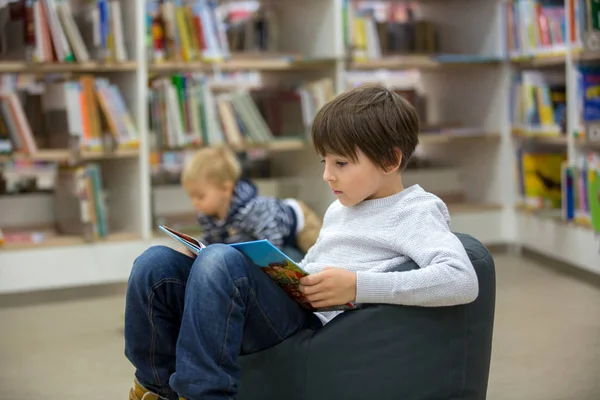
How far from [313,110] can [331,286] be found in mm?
2807

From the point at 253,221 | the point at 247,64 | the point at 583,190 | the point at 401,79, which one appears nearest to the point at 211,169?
the point at 253,221

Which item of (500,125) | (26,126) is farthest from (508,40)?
(26,126)

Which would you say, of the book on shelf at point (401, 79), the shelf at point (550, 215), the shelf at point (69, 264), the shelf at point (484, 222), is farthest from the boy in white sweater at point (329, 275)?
the book on shelf at point (401, 79)

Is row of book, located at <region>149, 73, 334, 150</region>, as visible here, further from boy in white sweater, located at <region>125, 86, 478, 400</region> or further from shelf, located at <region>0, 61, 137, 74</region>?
boy in white sweater, located at <region>125, 86, 478, 400</region>

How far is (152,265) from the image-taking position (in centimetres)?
199

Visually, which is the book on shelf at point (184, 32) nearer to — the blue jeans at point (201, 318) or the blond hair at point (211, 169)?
the blond hair at point (211, 169)

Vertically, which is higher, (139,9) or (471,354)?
(139,9)

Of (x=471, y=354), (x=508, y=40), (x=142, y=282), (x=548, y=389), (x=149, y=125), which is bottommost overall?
(x=548, y=389)

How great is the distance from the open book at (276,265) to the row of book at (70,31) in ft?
7.62

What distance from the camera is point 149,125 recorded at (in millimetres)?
4285

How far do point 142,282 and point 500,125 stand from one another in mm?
3327

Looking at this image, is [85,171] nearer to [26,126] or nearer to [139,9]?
[26,126]

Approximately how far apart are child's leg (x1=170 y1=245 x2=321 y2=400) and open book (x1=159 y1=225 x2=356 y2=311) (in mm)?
18

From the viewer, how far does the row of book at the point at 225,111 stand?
427 centimetres
